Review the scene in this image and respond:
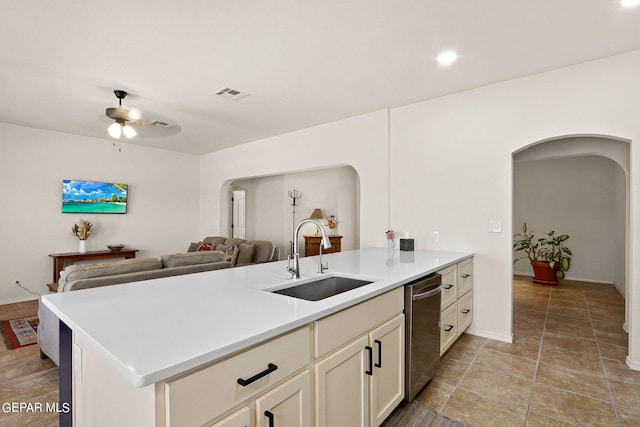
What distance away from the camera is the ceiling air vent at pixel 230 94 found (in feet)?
11.0

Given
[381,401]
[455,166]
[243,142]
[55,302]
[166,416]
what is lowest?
[381,401]

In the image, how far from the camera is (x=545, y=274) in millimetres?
5543

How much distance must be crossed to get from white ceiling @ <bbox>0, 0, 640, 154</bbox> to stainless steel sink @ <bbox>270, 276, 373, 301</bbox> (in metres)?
1.74

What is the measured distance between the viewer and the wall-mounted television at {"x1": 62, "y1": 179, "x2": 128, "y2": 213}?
5.08m

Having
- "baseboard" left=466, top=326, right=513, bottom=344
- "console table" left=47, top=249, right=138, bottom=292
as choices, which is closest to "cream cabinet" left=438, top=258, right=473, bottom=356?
"baseboard" left=466, top=326, right=513, bottom=344

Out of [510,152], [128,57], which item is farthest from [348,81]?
[128,57]

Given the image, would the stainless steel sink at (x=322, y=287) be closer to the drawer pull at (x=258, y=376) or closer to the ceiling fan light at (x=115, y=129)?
the drawer pull at (x=258, y=376)

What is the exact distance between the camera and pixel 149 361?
808mm

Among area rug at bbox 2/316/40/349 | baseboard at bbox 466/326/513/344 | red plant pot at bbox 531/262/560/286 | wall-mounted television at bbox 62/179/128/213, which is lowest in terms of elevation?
area rug at bbox 2/316/40/349

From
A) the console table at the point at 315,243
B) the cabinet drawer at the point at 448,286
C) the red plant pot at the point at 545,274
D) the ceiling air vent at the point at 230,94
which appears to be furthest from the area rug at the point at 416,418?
the red plant pot at the point at 545,274

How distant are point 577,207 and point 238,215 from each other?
23.0 feet

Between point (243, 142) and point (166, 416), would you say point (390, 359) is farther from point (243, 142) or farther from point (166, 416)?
point (243, 142)

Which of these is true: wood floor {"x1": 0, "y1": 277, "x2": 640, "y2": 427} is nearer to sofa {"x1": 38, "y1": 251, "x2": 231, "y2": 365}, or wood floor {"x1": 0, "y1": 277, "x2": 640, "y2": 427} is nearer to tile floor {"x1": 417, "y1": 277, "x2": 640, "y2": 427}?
tile floor {"x1": 417, "y1": 277, "x2": 640, "y2": 427}

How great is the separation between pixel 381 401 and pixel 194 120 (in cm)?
409
